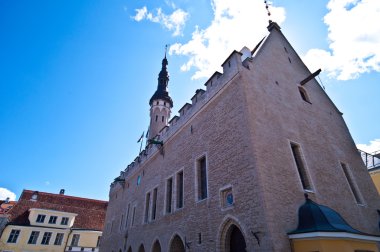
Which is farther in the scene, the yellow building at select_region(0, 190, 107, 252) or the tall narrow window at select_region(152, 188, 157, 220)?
the yellow building at select_region(0, 190, 107, 252)

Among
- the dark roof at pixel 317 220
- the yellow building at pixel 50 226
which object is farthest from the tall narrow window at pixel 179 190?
the yellow building at pixel 50 226

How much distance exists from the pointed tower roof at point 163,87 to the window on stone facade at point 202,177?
14.9m

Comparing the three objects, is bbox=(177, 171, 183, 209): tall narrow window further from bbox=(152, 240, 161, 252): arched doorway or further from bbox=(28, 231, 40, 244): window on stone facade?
bbox=(28, 231, 40, 244): window on stone facade

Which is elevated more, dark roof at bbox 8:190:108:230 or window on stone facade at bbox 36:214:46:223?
dark roof at bbox 8:190:108:230

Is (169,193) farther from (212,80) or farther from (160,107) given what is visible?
(160,107)

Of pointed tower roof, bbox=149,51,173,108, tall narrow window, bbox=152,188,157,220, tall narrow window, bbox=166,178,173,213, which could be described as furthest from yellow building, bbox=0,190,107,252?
tall narrow window, bbox=166,178,173,213

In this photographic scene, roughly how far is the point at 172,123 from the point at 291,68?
25.1 feet

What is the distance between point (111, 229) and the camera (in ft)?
68.5

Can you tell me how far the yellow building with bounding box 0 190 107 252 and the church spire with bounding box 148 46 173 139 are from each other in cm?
1847

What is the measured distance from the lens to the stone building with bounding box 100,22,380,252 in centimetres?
690

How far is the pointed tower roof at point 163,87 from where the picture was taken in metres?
24.7

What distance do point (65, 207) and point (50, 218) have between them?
2.39 metres

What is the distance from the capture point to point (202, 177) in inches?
409

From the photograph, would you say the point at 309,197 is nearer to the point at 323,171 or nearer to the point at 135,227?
the point at 323,171
